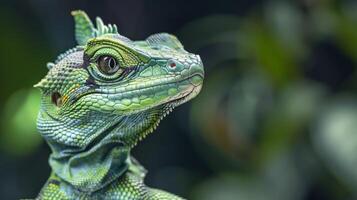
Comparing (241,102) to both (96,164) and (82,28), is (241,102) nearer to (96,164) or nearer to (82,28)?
(82,28)

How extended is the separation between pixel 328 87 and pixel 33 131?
202 cm

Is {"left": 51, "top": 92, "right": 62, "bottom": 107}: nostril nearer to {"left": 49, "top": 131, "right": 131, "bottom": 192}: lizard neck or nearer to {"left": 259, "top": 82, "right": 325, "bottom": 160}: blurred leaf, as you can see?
{"left": 49, "top": 131, "right": 131, "bottom": 192}: lizard neck

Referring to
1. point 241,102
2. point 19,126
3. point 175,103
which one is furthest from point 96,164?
point 241,102

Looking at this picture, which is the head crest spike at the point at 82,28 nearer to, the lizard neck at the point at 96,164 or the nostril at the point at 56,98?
the nostril at the point at 56,98

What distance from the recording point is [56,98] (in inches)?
92.4

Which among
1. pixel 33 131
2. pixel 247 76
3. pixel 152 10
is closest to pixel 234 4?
pixel 152 10

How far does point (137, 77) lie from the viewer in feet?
7.29

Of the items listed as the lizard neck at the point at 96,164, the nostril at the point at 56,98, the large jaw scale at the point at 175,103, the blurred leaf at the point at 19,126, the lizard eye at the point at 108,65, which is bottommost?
the blurred leaf at the point at 19,126

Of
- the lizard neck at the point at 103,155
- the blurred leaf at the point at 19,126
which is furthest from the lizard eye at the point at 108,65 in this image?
the blurred leaf at the point at 19,126

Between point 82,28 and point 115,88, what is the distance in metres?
0.36

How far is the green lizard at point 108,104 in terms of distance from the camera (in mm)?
2172

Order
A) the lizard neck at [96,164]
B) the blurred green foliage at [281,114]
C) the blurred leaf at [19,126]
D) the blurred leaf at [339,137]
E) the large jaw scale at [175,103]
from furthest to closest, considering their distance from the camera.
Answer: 1. the blurred green foliage at [281,114]
2. the blurred leaf at [19,126]
3. the blurred leaf at [339,137]
4. the lizard neck at [96,164]
5. the large jaw scale at [175,103]

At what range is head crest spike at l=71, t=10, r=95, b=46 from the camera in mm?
2488

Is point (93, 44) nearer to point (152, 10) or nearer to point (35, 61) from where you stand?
point (35, 61)
